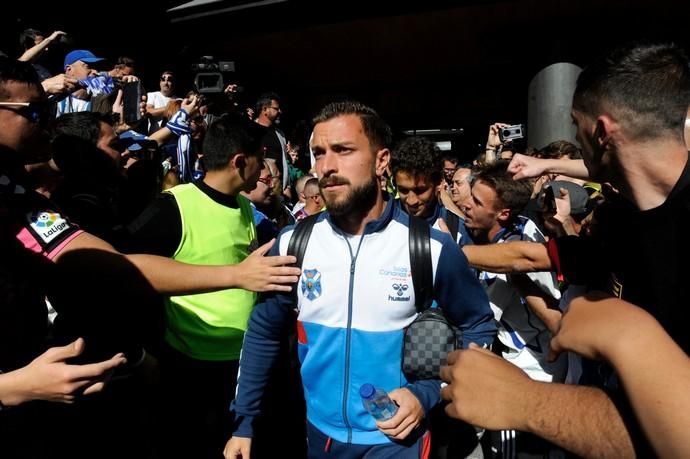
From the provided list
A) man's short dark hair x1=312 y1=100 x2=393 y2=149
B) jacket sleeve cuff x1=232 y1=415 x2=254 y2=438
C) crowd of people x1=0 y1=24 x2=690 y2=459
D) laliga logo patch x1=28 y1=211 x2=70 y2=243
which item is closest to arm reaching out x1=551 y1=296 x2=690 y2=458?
crowd of people x1=0 y1=24 x2=690 y2=459

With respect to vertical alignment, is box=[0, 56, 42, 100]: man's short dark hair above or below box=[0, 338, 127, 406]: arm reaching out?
above

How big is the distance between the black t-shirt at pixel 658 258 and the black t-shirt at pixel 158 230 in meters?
2.43

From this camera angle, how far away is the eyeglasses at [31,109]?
201 centimetres

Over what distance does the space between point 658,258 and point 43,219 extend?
209 cm

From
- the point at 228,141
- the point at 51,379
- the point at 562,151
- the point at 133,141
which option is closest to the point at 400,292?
the point at 51,379

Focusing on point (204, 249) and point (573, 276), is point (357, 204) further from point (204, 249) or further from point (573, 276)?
point (204, 249)

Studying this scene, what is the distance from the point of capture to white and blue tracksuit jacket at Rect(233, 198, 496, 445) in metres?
2.27

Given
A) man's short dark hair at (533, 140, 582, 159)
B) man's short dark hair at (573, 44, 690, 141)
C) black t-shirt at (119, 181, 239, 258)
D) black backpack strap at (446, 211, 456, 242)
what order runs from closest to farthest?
man's short dark hair at (573, 44, 690, 141), black t-shirt at (119, 181, 239, 258), black backpack strap at (446, 211, 456, 242), man's short dark hair at (533, 140, 582, 159)

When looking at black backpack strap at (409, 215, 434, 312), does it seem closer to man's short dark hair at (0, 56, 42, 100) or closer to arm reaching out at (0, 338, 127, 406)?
arm reaching out at (0, 338, 127, 406)

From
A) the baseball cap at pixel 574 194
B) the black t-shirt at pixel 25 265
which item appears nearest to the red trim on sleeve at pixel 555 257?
the baseball cap at pixel 574 194

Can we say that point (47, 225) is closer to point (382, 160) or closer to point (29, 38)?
point (382, 160)

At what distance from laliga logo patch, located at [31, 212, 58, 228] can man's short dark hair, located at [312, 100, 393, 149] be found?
4.29ft

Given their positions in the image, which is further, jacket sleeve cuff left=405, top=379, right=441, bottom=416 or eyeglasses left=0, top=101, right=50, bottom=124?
jacket sleeve cuff left=405, top=379, right=441, bottom=416

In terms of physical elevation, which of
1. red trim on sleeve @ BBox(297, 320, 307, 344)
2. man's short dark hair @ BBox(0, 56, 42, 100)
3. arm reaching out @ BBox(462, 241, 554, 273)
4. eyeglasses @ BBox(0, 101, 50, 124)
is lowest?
red trim on sleeve @ BBox(297, 320, 307, 344)
